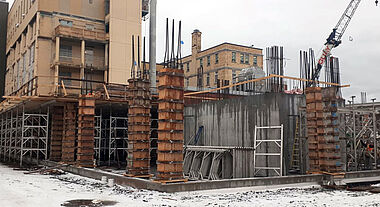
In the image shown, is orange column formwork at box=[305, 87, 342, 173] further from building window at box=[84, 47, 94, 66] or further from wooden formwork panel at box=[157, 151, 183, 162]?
building window at box=[84, 47, 94, 66]

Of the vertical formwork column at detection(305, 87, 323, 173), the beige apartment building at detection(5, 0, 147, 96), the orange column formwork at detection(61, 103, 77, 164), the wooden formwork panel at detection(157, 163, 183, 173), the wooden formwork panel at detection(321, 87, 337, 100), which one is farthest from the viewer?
the beige apartment building at detection(5, 0, 147, 96)

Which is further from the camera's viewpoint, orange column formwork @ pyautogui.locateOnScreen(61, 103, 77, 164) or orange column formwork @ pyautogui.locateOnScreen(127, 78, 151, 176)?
orange column formwork @ pyautogui.locateOnScreen(61, 103, 77, 164)

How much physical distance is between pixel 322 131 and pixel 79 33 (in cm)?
3219

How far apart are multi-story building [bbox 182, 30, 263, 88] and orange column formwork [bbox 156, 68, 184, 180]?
137 ft

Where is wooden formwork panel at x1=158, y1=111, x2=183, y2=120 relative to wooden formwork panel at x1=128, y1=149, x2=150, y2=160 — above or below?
above

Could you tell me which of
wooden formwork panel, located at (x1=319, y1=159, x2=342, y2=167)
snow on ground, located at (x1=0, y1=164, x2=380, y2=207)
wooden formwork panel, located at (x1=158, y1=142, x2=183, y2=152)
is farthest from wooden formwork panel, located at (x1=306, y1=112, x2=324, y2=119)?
wooden formwork panel, located at (x1=158, y1=142, x2=183, y2=152)

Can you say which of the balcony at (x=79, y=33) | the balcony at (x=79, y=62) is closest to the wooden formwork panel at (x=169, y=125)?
the balcony at (x=79, y=62)

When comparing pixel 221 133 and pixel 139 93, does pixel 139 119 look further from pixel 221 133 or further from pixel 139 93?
pixel 221 133

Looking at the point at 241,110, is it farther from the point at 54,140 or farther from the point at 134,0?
the point at 134,0

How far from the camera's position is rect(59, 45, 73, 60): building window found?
4066 cm

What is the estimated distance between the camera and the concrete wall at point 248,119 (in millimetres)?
16625

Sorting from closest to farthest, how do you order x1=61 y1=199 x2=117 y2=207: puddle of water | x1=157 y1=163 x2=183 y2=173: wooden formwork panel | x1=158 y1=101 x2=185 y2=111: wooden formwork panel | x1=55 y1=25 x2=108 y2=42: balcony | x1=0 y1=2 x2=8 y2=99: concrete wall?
1. x1=61 y1=199 x2=117 y2=207: puddle of water
2. x1=157 y1=163 x2=183 y2=173: wooden formwork panel
3. x1=158 y1=101 x2=185 y2=111: wooden formwork panel
4. x1=55 y1=25 x2=108 y2=42: balcony
5. x1=0 y1=2 x2=8 y2=99: concrete wall

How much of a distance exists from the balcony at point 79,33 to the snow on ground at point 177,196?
27419mm

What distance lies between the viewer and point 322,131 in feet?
51.2
